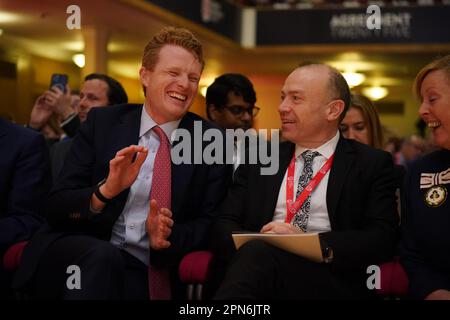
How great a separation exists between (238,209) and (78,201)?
62 cm

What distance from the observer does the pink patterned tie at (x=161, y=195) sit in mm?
2678

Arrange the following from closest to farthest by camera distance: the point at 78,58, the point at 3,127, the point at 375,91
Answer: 1. the point at 3,127
2. the point at 78,58
3. the point at 375,91

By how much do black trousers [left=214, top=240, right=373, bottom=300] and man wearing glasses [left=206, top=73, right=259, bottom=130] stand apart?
4.45ft

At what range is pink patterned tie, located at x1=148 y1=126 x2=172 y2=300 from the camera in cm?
268

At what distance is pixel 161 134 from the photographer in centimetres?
281

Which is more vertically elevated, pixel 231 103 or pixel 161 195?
pixel 231 103

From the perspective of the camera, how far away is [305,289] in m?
2.37

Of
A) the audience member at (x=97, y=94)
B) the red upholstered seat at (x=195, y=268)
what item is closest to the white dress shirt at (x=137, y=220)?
the red upholstered seat at (x=195, y=268)

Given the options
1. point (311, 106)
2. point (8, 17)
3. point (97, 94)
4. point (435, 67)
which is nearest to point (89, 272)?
→ point (311, 106)

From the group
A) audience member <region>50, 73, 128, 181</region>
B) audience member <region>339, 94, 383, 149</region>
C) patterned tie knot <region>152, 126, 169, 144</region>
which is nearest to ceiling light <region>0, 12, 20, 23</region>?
audience member <region>50, 73, 128, 181</region>

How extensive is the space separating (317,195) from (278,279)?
1.43 ft

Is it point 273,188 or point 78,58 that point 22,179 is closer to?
point 273,188
